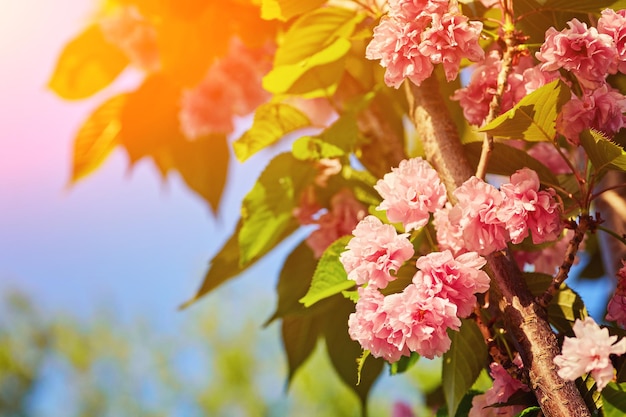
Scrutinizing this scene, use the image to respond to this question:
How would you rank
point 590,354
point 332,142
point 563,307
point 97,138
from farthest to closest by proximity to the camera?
point 97,138 → point 332,142 → point 563,307 → point 590,354

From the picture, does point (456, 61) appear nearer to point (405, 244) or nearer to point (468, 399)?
point (405, 244)

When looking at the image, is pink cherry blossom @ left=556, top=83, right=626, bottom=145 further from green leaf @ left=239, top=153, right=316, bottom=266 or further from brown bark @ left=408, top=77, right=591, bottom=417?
green leaf @ left=239, top=153, right=316, bottom=266

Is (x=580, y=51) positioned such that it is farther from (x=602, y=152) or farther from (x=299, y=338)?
(x=299, y=338)

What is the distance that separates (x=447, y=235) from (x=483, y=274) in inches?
1.5

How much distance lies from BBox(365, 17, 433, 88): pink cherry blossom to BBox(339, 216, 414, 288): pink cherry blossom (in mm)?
92

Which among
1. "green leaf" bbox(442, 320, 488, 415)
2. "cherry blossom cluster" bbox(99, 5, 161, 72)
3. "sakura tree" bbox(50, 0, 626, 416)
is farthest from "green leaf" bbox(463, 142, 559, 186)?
"cherry blossom cluster" bbox(99, 5, 161, 72)

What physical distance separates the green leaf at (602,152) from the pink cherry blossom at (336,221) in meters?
0.23

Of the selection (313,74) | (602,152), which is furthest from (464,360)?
(313,74)

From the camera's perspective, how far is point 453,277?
0.39 m

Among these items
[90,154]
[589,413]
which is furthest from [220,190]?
[589,413]

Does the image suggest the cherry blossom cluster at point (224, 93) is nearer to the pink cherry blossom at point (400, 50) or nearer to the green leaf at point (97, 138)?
the green leaf at point (97, 138)

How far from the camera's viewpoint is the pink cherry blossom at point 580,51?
0.40m

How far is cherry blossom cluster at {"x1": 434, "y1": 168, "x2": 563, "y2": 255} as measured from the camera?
1.31 feet

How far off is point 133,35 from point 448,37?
1.68 feet
